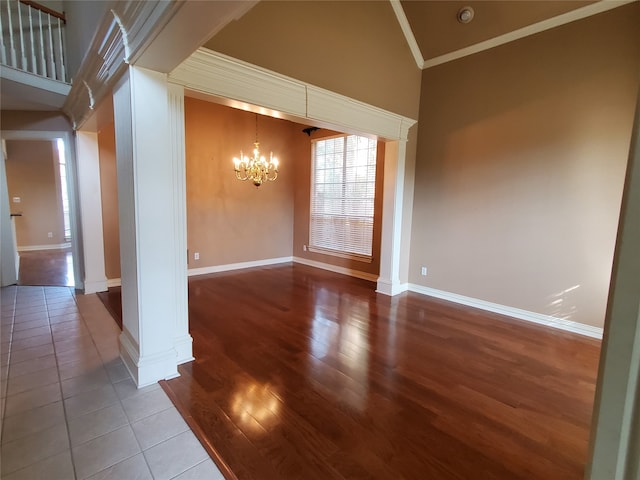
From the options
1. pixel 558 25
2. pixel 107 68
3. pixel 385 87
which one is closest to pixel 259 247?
pixel 385 87

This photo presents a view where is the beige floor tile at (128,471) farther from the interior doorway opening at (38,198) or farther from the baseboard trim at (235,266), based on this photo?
the interior doorway opening at (38,198)

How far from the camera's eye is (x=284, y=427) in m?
1.88

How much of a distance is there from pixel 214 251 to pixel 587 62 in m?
5.64

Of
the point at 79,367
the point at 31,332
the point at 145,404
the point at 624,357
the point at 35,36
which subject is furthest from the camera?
the point at 35,36

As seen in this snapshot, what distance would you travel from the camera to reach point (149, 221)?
218 cm

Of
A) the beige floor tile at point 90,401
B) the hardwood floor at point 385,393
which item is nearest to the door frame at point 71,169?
the hardwood floor at point 385,393

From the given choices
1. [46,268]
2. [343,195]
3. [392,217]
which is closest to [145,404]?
[392,217]

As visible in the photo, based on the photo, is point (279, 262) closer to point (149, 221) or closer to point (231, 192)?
point (231, 192)

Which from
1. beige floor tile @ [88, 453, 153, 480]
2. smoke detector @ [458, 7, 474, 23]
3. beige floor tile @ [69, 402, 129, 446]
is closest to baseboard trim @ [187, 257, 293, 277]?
beige floor tile @ [69, 402, 129, 446]

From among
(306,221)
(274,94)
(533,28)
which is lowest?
(306,221)

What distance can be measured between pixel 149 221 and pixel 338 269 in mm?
4116

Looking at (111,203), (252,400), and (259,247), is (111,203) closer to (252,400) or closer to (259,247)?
(259,247)

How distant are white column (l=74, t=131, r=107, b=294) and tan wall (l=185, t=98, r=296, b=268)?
1273 millimetres

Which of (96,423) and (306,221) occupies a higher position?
(306,221)
